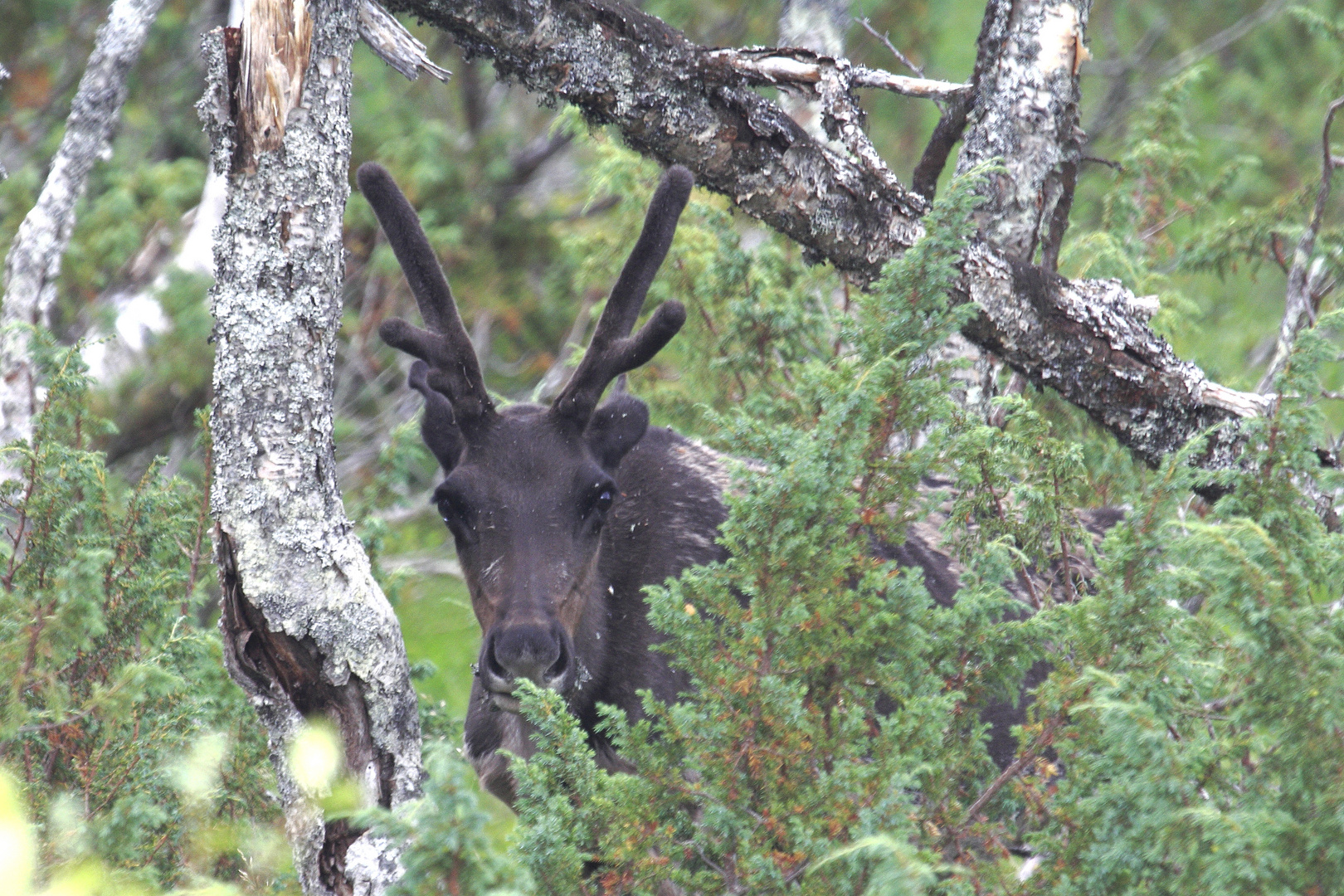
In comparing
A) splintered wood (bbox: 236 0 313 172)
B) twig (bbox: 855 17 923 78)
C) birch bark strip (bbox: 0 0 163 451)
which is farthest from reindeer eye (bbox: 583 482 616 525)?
birch bark strip (bbox: 0 0 163 451)

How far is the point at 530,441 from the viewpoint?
16.5 ft

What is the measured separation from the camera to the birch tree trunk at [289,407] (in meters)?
3.62

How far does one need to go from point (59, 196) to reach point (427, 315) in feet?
8.12

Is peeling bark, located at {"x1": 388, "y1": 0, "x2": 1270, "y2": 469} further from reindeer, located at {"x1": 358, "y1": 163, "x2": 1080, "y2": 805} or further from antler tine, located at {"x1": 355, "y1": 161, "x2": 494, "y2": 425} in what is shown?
antler tine, located at {"x1": 355, "y1": 161, "x2": 494, "y2": 425}

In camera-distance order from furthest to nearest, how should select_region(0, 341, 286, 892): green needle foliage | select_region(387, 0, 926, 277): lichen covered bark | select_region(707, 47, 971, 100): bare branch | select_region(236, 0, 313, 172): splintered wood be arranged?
select_region(707, 47, 971, 100): bare branch
select_region(387, 0, 926, 277): lichen covered bark
select_region(236, 0, 313, 172): splintered wood
select_region(0, 341, 286, 892): green needle foliage

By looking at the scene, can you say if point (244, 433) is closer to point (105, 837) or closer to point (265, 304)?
point (265, 304)

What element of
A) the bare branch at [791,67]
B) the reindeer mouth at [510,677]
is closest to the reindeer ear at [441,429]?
the reindeer mouth at [510,677]

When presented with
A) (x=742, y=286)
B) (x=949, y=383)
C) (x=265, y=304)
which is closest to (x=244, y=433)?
(x=265, y=304)

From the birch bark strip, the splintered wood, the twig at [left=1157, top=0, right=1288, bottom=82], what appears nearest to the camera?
the splintered wood

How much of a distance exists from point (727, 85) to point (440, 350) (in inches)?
Answer: 62.4

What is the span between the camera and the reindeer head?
4668 millimetres

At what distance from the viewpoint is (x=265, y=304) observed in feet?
12.0

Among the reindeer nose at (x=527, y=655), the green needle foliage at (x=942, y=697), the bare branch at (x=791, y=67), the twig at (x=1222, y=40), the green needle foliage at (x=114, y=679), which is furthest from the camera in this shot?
the twig at (x=1222, y=40)

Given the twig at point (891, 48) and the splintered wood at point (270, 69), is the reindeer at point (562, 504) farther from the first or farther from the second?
the twig at point (891, 48)
